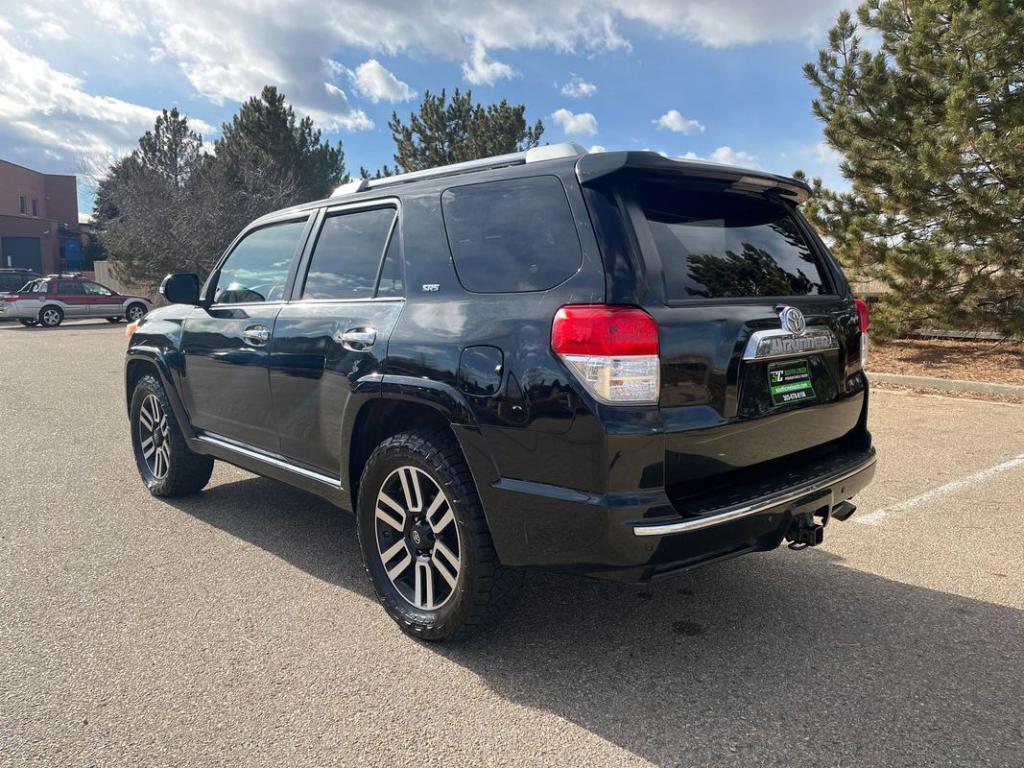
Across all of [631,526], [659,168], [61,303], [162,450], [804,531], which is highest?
[659,168]

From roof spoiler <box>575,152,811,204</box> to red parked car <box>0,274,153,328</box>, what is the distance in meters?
25.7

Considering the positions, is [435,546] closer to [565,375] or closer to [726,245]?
[565,375]

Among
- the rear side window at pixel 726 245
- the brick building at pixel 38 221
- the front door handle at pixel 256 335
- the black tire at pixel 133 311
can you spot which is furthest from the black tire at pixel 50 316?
the brick building at pixel 38 221

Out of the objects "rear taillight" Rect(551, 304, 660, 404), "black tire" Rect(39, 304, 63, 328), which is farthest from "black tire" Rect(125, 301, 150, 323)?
"rear taillight" Rect(551, 304, 660, 404)

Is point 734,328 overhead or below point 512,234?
below

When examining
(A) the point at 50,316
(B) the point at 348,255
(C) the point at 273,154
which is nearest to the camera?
(B) the point at 348,255

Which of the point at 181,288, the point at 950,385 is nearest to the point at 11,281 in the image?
the point at 181,288

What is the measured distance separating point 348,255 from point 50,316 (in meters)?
26.5

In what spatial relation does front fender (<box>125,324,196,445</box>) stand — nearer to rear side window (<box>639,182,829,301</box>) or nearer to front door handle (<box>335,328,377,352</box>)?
front door handle (<box>335,328,377,352</box>)

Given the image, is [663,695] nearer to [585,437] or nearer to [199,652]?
[585,437]

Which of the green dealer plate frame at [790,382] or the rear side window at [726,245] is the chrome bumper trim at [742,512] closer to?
the green dealer plate frame at [790,382]

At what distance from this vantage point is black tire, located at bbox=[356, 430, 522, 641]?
2.78m

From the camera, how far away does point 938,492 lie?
510 cm

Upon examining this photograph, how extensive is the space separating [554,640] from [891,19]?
1172 centimetres
